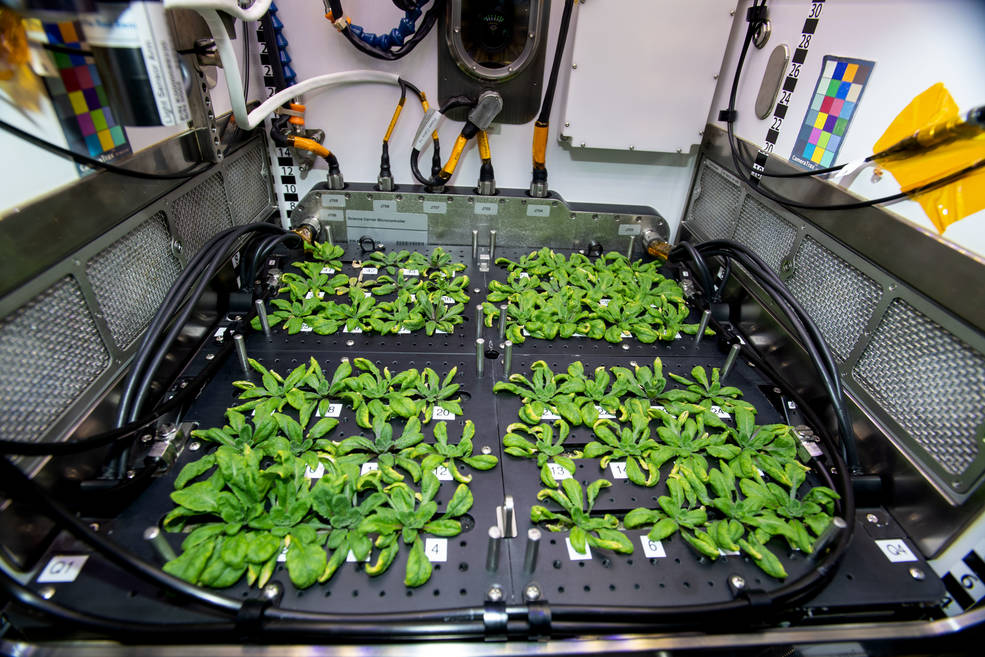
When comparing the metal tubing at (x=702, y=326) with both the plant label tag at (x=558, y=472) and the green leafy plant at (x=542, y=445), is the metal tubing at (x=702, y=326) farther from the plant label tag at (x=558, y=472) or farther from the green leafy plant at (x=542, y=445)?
the plant label tag at (x=558, y=472)

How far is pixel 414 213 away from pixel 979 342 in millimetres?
1981

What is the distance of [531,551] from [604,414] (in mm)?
539

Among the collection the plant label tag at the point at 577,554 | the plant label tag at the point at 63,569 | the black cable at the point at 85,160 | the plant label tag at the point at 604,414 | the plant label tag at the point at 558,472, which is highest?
the black cable at the point at 85,160

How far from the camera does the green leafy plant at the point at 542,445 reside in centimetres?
124

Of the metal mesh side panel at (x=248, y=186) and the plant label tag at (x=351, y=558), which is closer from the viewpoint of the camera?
the plant label tag at (x=351, y=558)

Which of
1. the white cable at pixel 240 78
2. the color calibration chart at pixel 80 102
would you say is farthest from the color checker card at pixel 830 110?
the color calibration chart at pixel 80 102

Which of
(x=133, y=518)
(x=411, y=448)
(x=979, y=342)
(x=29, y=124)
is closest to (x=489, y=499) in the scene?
Answer: (x=411, y=448)

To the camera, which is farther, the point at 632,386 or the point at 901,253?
the point at 632,386

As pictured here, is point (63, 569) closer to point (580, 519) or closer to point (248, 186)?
point (580, 519)

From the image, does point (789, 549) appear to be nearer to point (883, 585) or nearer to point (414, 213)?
point (883, 585)

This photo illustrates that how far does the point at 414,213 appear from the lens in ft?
7.47

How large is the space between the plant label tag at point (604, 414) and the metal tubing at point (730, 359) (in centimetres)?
46

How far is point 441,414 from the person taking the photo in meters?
1.40

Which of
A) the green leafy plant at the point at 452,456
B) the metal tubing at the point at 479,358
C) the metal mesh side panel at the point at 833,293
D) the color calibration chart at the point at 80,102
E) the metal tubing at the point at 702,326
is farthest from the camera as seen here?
the metal tubing at the point at 702,326
